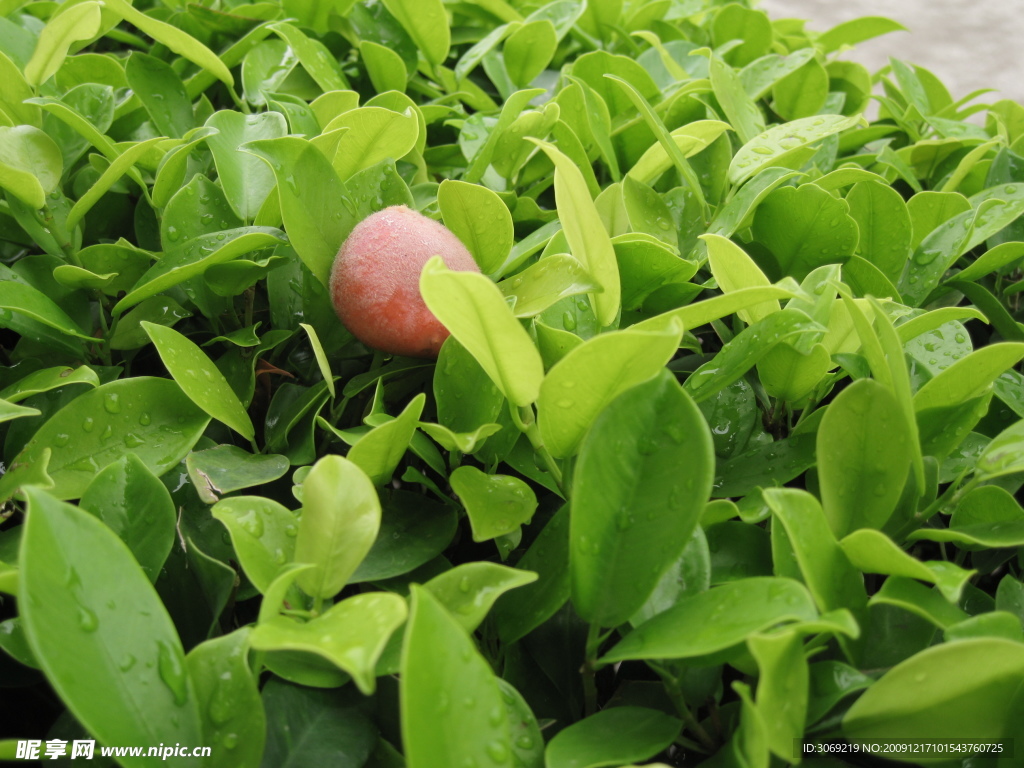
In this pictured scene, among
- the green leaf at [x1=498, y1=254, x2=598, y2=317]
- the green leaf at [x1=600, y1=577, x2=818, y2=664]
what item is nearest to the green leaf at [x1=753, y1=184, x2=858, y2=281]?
the green leaf at [x1=498, y1=254, x2=598, y2=317]

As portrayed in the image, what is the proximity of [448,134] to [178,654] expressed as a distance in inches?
26.6

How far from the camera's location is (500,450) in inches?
19.5

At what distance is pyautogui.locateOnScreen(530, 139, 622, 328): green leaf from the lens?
17.1 inches

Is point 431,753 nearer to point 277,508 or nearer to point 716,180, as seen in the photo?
point 277,508

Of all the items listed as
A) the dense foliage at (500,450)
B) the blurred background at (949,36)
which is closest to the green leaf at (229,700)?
the dense foliage at (500,450)

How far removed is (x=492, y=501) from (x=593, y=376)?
3.9 inches

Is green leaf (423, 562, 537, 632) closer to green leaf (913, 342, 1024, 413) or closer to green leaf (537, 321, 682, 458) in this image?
green leaf (537, 321, 682, 458)

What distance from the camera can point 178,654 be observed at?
1.24ft

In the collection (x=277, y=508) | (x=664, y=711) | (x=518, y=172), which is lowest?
(x=664, y=711)

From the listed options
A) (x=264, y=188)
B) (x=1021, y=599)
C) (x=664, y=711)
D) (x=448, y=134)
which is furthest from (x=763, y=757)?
(x=448, y=134)

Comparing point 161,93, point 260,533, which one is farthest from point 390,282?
point 161,93

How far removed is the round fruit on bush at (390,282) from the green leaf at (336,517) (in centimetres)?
16

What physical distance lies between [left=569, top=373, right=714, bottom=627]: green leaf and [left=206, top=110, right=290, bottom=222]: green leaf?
14.5 inches

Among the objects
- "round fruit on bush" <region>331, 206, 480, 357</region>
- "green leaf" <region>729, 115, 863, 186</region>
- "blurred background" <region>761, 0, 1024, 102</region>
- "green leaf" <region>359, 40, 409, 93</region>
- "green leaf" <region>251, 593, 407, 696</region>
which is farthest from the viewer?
"blurred background" <region>761, 0, 1024, 102</region>
